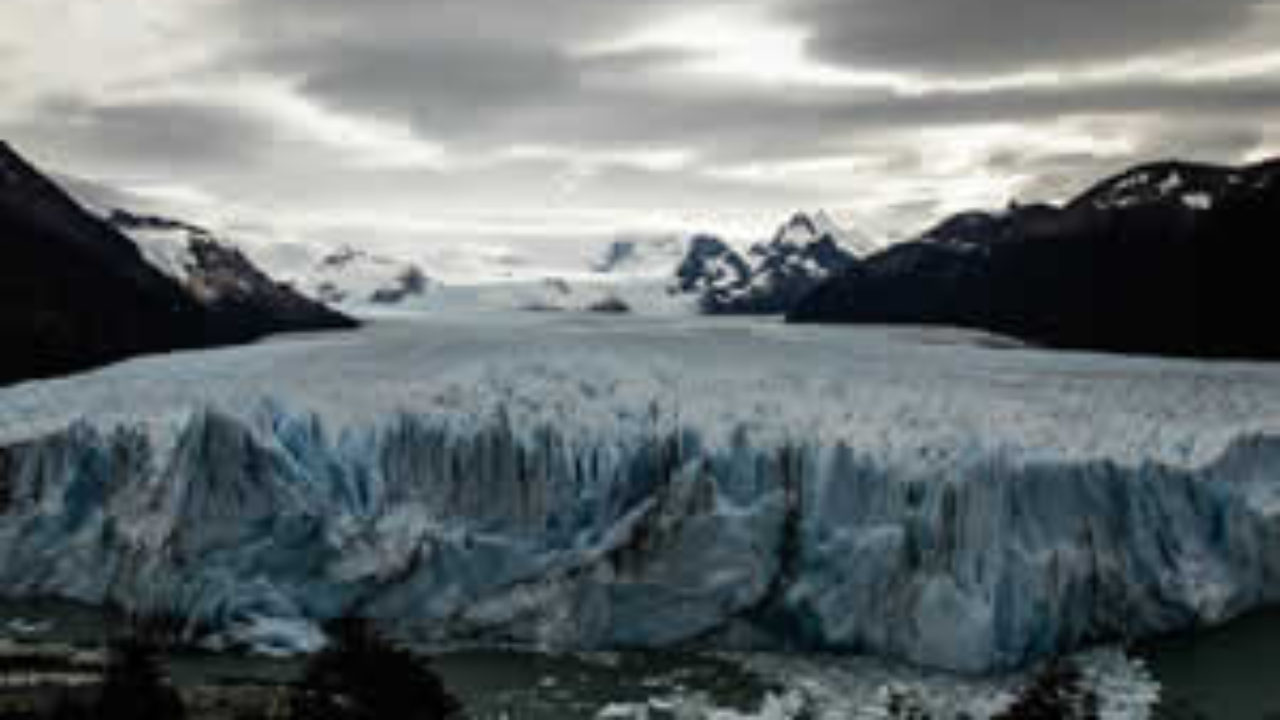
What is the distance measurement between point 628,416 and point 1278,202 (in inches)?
1320

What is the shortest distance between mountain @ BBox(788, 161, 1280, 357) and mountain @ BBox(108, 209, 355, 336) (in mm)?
32340

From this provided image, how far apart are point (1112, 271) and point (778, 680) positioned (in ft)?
146

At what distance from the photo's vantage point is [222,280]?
6812cm

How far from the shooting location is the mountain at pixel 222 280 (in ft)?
211

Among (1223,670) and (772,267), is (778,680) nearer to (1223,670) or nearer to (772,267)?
(1223,670)

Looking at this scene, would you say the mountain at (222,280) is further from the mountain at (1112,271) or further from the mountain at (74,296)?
the mountain at (1112,271)

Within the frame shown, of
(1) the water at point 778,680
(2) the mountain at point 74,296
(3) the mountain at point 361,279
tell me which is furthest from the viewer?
(3) the mountain at point 361,279

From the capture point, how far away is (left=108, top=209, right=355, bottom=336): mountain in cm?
6444

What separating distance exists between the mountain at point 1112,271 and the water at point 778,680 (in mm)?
25853

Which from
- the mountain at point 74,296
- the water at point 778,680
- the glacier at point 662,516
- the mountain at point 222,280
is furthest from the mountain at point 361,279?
the water at point 778,680

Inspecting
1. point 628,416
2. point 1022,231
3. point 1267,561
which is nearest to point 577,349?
point 628,416

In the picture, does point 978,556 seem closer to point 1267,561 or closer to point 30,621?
point 1267,561

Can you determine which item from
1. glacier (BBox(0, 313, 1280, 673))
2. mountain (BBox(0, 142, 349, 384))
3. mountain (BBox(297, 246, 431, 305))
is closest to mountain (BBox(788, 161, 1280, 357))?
glacier (BBox(0, 313, 1280, 673))

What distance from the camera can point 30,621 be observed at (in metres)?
20.3
